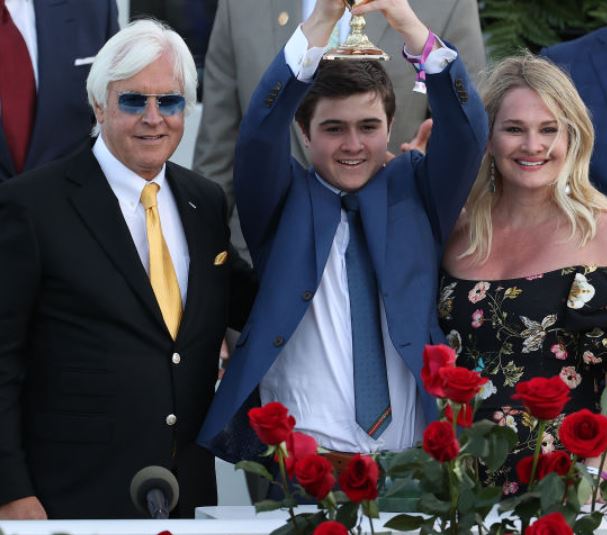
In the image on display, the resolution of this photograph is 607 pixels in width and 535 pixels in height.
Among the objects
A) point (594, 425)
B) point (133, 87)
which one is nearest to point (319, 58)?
point (133, 87)

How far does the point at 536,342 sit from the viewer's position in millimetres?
3623

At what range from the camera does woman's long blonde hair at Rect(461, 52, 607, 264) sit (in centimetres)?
380

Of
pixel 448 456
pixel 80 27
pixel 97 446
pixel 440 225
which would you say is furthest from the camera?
pixel 80 27

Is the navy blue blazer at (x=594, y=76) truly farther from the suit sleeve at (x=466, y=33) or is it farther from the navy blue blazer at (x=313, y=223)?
the navy blue blazer at (x=313, y=223)

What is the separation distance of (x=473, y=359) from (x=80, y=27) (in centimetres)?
182

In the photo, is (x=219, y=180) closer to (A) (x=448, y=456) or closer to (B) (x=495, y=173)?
(B) (x=495, y=173)

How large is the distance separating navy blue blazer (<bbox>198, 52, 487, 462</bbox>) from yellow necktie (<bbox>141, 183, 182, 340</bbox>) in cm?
20

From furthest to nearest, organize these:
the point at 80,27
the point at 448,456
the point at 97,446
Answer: the point at 80,27
the point at 97,446
the point at 448,456

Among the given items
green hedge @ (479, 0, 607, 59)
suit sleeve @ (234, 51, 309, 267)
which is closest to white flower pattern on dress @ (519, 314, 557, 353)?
suit sleeve @ (234, 51, 309, 267)

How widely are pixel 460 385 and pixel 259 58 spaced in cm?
267

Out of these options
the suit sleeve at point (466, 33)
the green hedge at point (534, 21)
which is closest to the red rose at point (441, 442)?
the suit sleeve at point (466, 33)

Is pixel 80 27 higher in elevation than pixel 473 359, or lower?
higher

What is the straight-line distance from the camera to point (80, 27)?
4.60m

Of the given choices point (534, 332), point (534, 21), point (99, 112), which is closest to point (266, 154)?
point (99, 112)
